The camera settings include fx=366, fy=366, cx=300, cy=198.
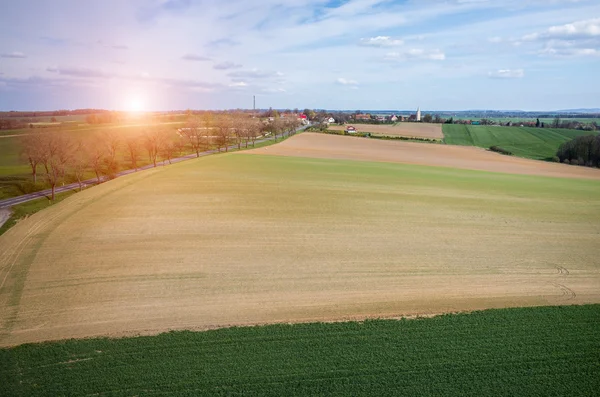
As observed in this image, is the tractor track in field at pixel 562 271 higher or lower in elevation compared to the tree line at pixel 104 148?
lower

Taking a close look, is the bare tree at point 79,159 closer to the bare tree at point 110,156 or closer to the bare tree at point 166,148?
the bare tree at point 110,156

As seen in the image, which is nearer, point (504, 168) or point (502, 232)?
point (502, 232)

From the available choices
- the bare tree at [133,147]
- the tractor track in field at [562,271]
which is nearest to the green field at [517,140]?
the tractor track in field at [562,271]

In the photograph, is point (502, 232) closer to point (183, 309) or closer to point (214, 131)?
point (183, 309)

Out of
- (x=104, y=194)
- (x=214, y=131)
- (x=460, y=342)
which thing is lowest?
(x=460, y=342)

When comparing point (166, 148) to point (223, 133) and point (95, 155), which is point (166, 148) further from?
point (95, 155)

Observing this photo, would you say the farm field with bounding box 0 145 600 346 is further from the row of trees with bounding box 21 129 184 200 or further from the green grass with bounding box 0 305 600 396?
the row of trees with bounding box 21 129 184 200

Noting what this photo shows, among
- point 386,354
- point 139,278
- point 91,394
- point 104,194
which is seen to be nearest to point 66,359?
point 91,394

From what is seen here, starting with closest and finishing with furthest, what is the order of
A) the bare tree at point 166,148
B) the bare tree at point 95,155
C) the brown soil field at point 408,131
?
the bare tree at point 95,155, the bare tree at point 166,148, the brown soil field at point 408,131
